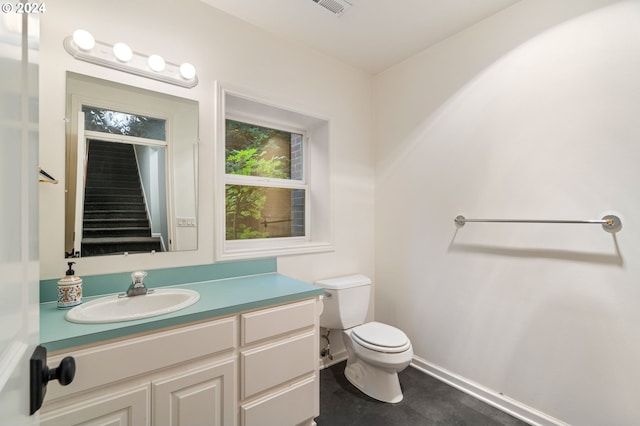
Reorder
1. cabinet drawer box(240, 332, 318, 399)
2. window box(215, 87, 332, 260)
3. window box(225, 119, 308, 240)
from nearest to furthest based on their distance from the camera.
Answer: cabinet drawer box(240, 332, 318, 399)
window box(215, 87, 332, 260)
window box(225, 119, 308, 240)

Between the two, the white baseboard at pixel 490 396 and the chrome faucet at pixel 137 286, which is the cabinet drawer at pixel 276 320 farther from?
the white baseboard at pixel 490 396

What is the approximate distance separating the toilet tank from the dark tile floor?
0.42 meters

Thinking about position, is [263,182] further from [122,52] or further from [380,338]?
[380,338]

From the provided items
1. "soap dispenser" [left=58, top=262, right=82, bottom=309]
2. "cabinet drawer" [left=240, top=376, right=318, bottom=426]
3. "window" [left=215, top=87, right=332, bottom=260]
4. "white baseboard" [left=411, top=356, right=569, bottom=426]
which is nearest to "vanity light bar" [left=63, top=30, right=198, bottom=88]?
"window" [left=215, top=87, right=332, bottom=260]

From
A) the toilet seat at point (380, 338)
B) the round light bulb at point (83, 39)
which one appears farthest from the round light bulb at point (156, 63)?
the toilet seat at point (380, 338)

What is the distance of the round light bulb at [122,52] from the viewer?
53.6 inches

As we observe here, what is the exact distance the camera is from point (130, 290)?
131 cm

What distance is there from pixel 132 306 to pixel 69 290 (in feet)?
0.81

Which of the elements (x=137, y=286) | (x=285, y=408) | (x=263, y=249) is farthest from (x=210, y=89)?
(x=285, y=408)

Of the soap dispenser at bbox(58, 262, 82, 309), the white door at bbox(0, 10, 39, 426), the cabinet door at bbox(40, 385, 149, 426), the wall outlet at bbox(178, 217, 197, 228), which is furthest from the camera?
the wall outlet at bbox(178, 217, 197, 228)

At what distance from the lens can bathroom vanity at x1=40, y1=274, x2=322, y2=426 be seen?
37.0 inches

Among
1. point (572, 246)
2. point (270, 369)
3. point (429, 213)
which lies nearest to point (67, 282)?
point (270, 369)

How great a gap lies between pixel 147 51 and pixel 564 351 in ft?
9.10

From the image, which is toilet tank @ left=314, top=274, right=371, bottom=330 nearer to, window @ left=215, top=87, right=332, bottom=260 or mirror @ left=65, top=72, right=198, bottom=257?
window @ left=215, top=87, right=332, bottom=260
